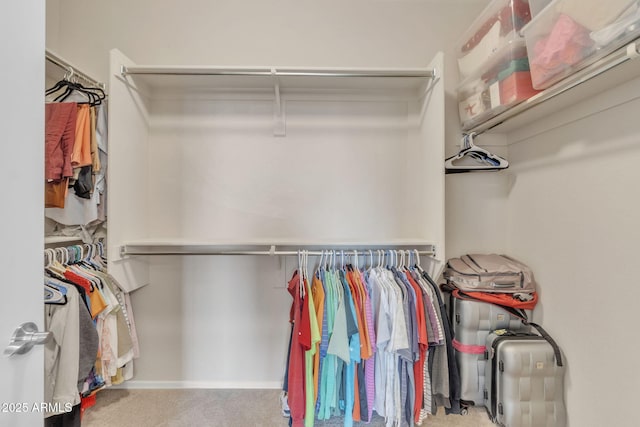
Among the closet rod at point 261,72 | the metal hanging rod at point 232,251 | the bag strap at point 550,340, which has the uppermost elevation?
the closet rod at point 261,72

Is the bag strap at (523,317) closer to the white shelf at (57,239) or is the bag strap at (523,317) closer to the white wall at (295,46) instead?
the white wall at (295,46)

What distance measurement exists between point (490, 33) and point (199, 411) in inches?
108

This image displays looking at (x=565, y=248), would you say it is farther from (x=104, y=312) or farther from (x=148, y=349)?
(x=148, y=349)

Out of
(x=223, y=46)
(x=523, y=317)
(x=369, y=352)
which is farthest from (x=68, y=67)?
(x=523, y=317)

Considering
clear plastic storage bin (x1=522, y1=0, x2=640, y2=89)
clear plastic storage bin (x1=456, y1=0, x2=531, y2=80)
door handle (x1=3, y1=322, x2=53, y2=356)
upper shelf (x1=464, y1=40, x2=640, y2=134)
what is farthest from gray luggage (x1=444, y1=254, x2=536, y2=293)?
door handle (x1=3, y1=322, x2=53, y2=356)

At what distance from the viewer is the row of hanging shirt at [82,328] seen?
1226 millimetres

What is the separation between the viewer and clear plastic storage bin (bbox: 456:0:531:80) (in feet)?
4.23

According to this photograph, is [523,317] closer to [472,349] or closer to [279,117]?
[472,349]

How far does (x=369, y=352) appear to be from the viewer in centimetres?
133

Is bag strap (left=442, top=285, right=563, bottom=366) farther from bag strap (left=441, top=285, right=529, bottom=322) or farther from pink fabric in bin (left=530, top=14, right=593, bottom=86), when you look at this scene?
pink fabric in bin (left=530, top=14, right=593, bottom=86)

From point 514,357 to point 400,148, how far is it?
135 cm

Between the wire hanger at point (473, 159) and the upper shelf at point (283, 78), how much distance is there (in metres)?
0.47

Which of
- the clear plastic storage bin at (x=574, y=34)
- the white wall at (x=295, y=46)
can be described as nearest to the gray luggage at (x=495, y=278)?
the white wall at (x=295, y=46)

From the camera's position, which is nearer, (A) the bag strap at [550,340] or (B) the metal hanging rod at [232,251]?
(A) the bag strap at [550,340]
